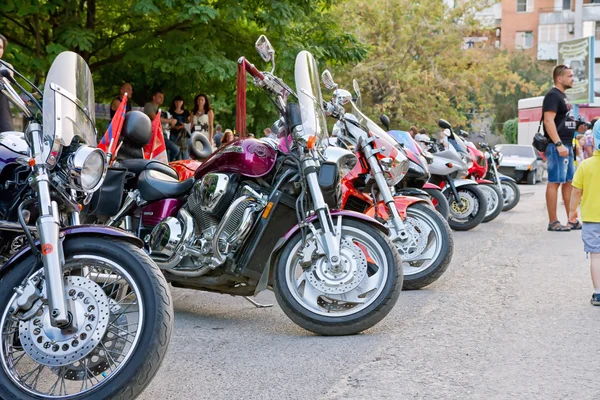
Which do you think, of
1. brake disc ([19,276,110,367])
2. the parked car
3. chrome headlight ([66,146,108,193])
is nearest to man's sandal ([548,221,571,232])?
chrome headlight ([66,146,108,193])

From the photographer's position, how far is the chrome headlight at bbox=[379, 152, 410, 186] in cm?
661

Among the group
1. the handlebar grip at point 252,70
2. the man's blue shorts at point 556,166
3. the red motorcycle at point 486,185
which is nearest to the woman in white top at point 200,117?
the red motorcycle at point 486,185

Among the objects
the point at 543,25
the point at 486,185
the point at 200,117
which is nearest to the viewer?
the point at 200,117

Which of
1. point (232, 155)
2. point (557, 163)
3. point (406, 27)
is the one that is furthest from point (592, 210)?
point (406, 27)

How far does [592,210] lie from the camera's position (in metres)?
6.30

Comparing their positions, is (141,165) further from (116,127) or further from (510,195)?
(510,195)

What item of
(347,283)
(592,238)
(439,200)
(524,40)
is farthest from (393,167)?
(524,40)

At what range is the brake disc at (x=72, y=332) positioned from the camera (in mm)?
3379

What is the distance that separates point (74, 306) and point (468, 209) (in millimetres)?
A: 9067

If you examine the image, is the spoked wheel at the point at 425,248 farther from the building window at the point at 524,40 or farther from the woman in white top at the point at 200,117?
the building window at the point at 524,40

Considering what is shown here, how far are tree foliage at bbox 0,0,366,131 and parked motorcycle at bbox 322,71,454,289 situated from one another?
20.0 feet

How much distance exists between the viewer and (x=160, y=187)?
5.85m

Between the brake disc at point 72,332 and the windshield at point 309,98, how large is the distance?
214 centimetres

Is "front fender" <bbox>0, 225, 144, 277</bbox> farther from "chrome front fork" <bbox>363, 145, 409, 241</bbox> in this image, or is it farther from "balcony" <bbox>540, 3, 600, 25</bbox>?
"balcony" <bbox>540, 3, 600, 25</bbox>
